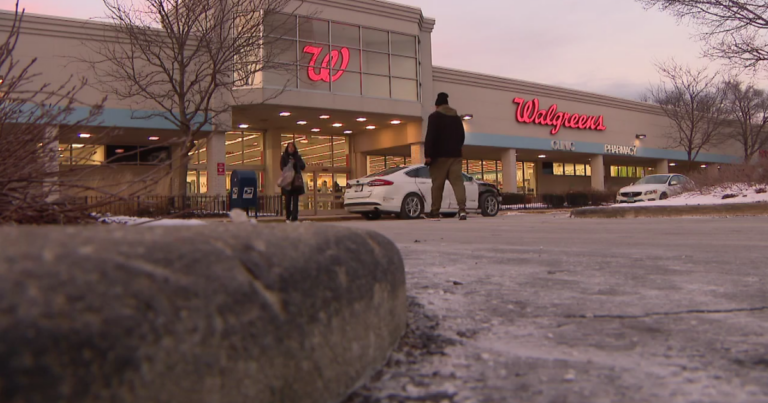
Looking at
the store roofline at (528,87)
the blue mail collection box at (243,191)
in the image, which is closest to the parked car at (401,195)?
the blue mail collection box at (243,191)

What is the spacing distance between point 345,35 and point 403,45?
9.15 feet

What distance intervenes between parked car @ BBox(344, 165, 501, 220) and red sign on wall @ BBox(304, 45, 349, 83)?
26.7ft

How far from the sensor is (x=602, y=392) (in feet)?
4.43

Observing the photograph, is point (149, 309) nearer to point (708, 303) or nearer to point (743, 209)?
point (708, 303)

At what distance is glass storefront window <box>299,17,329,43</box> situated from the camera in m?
21.7

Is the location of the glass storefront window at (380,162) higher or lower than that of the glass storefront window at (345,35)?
lower

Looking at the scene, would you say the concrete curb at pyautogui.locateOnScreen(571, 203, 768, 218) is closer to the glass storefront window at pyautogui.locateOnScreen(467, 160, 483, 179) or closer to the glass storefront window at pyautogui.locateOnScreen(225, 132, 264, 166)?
the glass storefront window at pyautogui.locateOnScreen(225, 132, 264, 166)

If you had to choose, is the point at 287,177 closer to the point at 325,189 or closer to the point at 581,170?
the point at 325,189

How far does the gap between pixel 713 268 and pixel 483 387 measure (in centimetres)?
233

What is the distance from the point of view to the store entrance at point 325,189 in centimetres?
2680

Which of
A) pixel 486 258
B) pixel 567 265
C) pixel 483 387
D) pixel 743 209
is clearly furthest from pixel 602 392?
pixel 743 209

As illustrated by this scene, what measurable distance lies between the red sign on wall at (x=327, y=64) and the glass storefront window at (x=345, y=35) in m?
0.42

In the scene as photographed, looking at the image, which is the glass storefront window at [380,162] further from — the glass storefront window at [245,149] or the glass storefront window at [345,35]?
the glass storefront window at [345,35]

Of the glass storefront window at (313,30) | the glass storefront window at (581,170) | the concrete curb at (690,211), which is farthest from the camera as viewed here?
the glass storefront window at (581,170)
